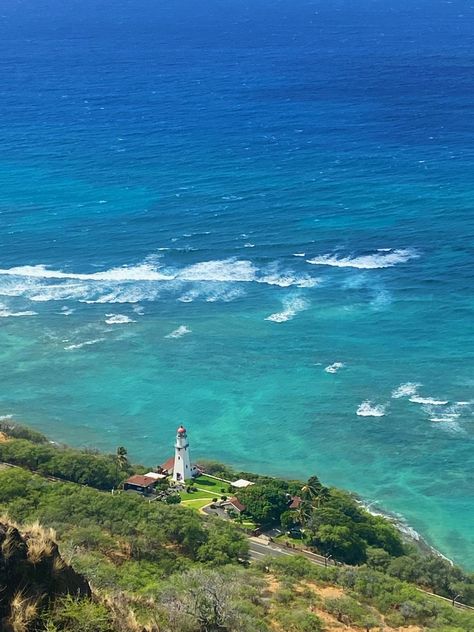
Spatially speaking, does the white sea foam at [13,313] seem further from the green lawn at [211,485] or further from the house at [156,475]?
the green lawn at [211,485]

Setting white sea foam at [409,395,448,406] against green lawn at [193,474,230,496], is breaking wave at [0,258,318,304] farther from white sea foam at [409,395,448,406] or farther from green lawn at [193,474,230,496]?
green lawn at [193,474,230,496]

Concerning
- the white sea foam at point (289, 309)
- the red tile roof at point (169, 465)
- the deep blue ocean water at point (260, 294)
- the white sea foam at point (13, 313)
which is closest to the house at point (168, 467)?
the red tile roof at point (169, 465)

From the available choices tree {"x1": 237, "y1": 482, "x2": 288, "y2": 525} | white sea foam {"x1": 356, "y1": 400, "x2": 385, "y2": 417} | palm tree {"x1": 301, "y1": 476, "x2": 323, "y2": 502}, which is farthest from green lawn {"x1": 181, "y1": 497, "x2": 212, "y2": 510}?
white sea foam {"x1": 356, "y1": 400, "x2": 385, "y2": 417}

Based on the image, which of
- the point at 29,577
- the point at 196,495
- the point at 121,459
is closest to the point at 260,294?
the point at 121,459

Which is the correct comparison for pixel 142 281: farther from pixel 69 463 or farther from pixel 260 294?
pixel 69 463

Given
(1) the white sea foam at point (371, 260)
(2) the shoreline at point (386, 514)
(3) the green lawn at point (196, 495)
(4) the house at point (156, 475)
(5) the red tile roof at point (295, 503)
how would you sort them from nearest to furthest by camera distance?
(2) the shoreline at point (386, 514) < (5) the red tile roof at point (295, 503) < (3) the green lawn at point (196, 495) < (4) the house at point (156, 475) < (1) the white sea foam at point (371, 260)

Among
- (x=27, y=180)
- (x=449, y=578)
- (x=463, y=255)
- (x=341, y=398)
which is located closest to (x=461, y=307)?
(x=463, y=255)
